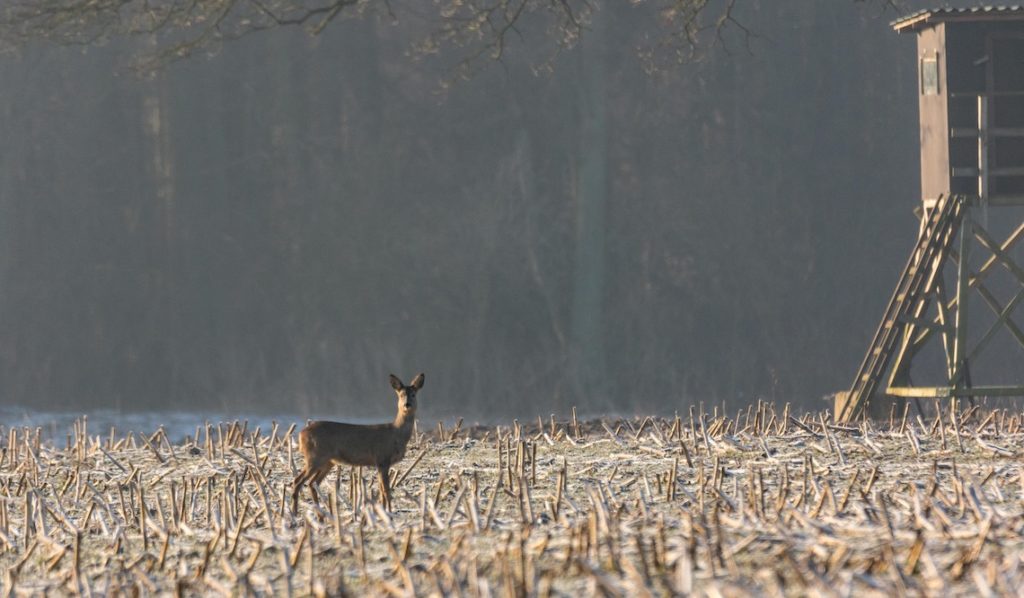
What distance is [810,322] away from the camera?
33719 millimetres

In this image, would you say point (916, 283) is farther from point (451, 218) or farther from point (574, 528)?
point (451, 218)

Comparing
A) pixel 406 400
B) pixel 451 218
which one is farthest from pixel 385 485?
pixel 451 218

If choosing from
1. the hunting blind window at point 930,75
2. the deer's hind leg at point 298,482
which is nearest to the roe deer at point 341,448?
the deer's hind leg at point 298,482

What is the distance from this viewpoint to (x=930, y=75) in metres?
18.9

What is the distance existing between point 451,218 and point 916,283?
52.4ft

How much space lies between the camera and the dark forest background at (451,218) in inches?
1284

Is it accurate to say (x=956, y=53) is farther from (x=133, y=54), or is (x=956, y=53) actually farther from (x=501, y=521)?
(x=133, y=54)

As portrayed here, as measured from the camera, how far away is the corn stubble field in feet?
20.8

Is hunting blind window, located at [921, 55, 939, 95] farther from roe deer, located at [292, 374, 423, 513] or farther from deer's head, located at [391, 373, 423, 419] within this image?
roe deer, located at [292, 374, 423, 513]

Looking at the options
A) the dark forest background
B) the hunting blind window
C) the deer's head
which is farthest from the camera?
the dark forest background

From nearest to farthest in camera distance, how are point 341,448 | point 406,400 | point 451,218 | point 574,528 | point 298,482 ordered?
1. point 574,528
2. point 298,482
3. point 341,448
4. point 406,400
5. point 451,218

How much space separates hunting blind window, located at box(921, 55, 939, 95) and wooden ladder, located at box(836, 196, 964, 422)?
1254 millimetres

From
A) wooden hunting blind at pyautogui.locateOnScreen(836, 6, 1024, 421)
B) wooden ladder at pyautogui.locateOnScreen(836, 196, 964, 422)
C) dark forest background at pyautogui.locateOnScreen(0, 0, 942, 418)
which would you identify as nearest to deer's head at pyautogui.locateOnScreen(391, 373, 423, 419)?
wooden ladder at pyautogui.locateOnScreen(836, 196, 964, 422)

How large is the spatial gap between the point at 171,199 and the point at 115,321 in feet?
8.37
